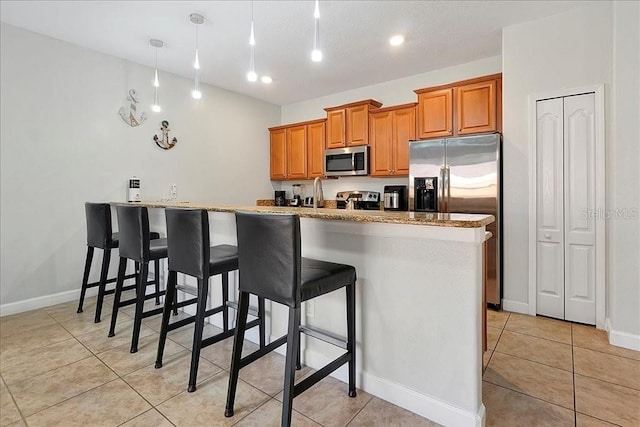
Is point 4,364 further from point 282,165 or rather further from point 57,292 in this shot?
point 282,165

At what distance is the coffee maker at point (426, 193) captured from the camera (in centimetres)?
355

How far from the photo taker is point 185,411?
172cm

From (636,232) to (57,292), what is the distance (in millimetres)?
5234

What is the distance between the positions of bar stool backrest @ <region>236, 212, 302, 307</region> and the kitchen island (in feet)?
0.95

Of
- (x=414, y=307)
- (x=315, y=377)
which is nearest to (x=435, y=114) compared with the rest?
(x=414, y=307)

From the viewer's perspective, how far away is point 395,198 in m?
4.26

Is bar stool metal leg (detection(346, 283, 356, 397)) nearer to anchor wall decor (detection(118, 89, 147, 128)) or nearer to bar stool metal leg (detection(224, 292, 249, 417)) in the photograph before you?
bar stool metal leg (detection(224, 292, 249, 417))

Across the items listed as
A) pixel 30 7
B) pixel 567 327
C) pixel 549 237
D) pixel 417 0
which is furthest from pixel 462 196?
pixel 30 7

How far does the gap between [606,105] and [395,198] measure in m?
2.20

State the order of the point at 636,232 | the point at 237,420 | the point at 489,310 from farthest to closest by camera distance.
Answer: the point at 489,310 < the point at 636,232 < the point at 237,420

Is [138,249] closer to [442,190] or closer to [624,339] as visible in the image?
[442,190]

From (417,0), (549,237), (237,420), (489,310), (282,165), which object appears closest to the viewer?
(237,420)

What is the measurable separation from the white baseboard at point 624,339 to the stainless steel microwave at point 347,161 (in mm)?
3041

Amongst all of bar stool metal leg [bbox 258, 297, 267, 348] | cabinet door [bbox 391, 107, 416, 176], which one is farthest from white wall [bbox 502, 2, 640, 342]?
bar stool metal leg [bbox 258, 297, 267, 348]
